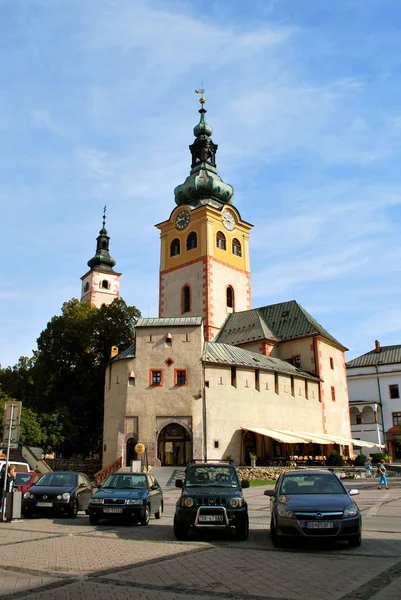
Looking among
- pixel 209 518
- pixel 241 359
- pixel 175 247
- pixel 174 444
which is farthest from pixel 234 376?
pixel 209 518

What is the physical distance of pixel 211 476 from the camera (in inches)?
536

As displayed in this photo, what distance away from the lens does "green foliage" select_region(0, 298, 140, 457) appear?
48.9m

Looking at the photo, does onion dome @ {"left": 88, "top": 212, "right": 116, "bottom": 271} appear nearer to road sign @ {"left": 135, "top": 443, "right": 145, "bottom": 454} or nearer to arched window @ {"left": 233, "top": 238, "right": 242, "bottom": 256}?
arched window @ {"left": 233, "top": 238, "right": 242, "bottom": 256}

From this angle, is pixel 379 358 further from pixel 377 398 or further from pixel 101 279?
pixel 101 279

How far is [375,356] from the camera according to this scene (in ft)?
225

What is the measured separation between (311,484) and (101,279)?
260 feet

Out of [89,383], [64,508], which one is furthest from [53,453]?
[64,508]

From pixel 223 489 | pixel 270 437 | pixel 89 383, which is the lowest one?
pixel 223 489

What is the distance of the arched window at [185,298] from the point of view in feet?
179

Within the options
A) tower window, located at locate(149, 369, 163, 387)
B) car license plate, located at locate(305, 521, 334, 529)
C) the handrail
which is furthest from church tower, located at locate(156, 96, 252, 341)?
car license plate, located at locate(305, 521, 334, 529)

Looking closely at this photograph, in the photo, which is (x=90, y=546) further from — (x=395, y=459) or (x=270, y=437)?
(x=395, y=459)

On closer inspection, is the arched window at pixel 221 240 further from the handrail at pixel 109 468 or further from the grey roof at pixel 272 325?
the handrail at pixel 109 468

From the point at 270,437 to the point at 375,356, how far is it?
33639 mm

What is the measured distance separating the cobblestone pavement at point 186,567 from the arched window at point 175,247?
4474 centimetres
